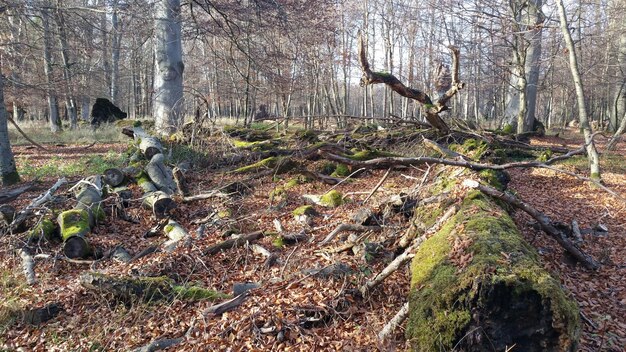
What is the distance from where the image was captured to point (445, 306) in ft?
8.91

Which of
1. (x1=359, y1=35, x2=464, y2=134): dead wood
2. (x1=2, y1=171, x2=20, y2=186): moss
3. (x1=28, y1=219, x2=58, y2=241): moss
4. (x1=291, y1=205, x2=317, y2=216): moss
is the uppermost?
(x1=359, y1=35, x2=464, y2=134): dead wood

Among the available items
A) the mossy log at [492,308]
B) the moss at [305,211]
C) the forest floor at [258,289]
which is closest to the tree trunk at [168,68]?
the forest floor at [258,289]

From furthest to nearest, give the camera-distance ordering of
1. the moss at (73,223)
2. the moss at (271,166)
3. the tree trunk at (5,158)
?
1. the moss at (271,166)
2. the tree trunk at (5,158)
3. the moss at (73,223)

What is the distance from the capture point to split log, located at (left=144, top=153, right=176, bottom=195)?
7651 mm

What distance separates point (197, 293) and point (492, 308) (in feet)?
9.20

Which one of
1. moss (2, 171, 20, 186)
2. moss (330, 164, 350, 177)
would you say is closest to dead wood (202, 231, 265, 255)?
moss (330, 164, 350, 177)

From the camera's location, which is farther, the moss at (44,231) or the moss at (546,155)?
the moss at (546,155)

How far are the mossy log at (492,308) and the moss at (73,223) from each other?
4.60 m

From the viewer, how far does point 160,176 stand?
7.85m

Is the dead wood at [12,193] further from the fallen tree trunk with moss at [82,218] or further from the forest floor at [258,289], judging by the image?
the forest floor at [258,289]

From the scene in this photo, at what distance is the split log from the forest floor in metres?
0.76

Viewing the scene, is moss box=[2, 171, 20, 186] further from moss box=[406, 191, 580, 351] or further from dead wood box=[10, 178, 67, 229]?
moss box=[406, 191, 580, 351]

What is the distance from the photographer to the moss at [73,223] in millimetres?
5527

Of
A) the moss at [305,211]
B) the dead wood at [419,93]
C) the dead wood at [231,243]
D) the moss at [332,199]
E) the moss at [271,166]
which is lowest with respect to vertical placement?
the dead wood at [231,243]
